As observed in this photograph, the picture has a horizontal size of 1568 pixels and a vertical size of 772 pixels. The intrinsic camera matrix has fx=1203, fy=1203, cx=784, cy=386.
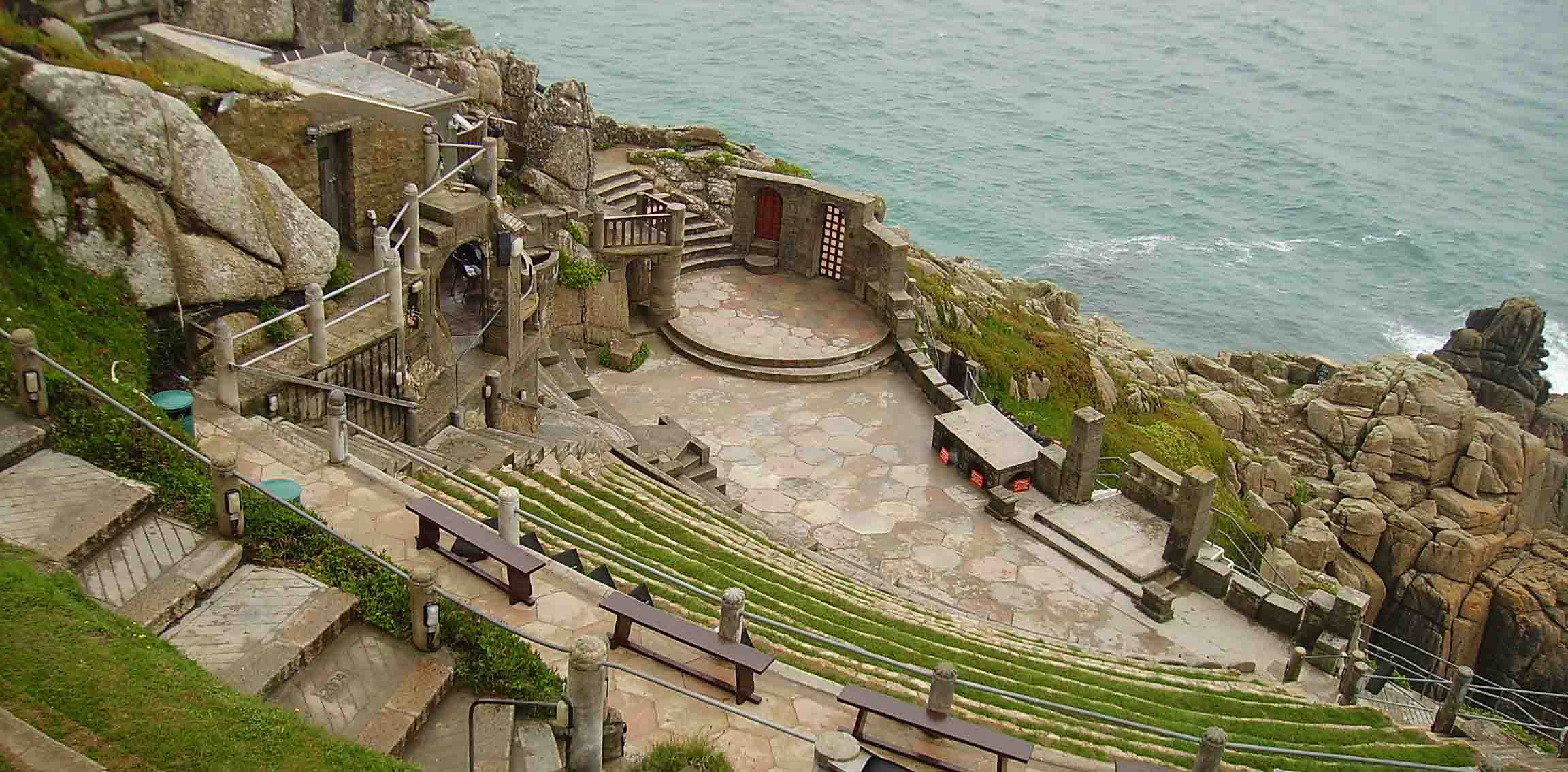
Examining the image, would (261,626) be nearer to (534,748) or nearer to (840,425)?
(534,748)

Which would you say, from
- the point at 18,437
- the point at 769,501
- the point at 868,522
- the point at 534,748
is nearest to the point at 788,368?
the point at 769,501

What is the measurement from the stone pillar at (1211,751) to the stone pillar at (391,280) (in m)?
12.6

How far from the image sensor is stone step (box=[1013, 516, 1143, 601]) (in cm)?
2314

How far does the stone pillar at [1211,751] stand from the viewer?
12.8m

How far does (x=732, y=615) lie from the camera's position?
13.1 metres

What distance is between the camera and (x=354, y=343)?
1773 centimetres

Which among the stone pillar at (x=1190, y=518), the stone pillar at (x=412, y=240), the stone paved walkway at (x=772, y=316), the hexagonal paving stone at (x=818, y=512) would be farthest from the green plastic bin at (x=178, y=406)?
the stone pillar at (x=1190, y=518)

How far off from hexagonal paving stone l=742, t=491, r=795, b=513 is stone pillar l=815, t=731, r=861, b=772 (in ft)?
44.3

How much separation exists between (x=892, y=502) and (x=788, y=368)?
5321 millimetres

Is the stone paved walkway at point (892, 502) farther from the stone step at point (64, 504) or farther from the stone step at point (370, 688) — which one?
the stone step at point (64, 504)

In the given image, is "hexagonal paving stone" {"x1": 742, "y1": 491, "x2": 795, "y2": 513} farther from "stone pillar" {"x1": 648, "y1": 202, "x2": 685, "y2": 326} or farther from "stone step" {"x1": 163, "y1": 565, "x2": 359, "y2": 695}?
"stone step" {"x1": 163, "y1": 565, "x2": 359, "y2": 695}

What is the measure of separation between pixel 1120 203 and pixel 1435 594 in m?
48.2

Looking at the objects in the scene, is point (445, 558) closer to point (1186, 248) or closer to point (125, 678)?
point (125, 678)

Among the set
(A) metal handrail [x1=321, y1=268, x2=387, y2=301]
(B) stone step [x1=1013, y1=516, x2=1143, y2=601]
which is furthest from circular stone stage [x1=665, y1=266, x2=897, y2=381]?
(A) metal handrail [x1=321, y1=268, x2=387, y2=301]
